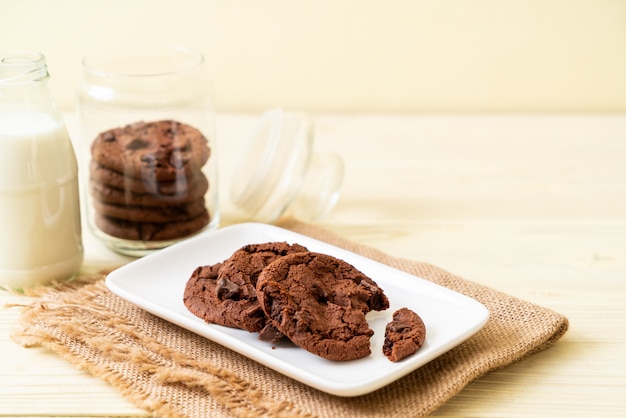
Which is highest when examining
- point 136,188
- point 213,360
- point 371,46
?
point 371,46

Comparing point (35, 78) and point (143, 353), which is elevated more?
point (35, 78)

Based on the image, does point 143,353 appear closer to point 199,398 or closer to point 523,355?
point 199,398

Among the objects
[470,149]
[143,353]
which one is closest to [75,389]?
[143,353]

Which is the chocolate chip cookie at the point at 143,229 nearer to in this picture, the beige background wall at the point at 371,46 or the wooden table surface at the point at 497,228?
the wooden table surface at the point at 497,228

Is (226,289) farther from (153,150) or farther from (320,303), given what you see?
(153,150)

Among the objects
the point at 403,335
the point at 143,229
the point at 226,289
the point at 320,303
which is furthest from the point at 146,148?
the point at 403,335

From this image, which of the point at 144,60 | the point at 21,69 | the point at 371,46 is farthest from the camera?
the point at 371,46

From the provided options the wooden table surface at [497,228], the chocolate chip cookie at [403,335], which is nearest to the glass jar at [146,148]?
the wooden table surface at [497,228]

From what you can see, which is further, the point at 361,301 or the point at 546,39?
the point at 546,39
